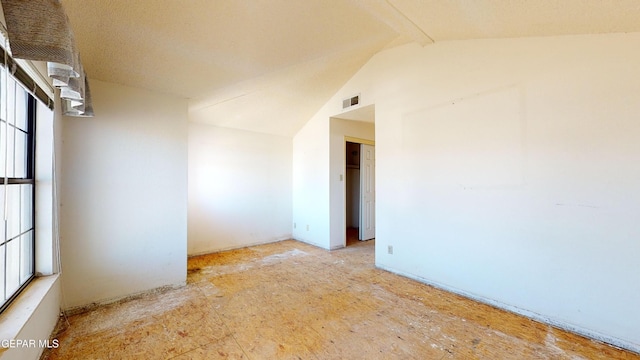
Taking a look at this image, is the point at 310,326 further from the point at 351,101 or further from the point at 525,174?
the point at 351,101

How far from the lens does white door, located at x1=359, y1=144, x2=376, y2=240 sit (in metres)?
5.27

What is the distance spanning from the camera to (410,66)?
10.9 ft

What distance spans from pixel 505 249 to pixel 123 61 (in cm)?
407

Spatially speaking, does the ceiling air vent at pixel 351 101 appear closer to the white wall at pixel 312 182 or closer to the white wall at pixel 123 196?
the white wall at pixel 312 182

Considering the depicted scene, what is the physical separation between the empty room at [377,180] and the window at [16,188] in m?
0.02

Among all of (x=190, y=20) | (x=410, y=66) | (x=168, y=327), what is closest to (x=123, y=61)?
(x=190, y=20)

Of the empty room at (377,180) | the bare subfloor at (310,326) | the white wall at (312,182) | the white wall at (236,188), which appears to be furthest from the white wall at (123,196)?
the white wall at (312,182)

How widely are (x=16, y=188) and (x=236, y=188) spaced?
3.05m

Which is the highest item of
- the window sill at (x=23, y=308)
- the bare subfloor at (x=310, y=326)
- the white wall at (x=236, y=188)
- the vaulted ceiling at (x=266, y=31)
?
the vaulted ceiling at (x=266, y=31)

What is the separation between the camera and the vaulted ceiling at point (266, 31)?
1809 mm

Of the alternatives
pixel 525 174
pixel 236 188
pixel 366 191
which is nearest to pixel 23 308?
pixel 236 188

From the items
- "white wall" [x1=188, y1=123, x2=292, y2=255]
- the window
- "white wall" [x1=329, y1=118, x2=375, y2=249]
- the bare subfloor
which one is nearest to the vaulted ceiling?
the window

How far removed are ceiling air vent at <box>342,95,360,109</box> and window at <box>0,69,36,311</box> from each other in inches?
140

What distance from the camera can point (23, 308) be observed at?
1594mm
